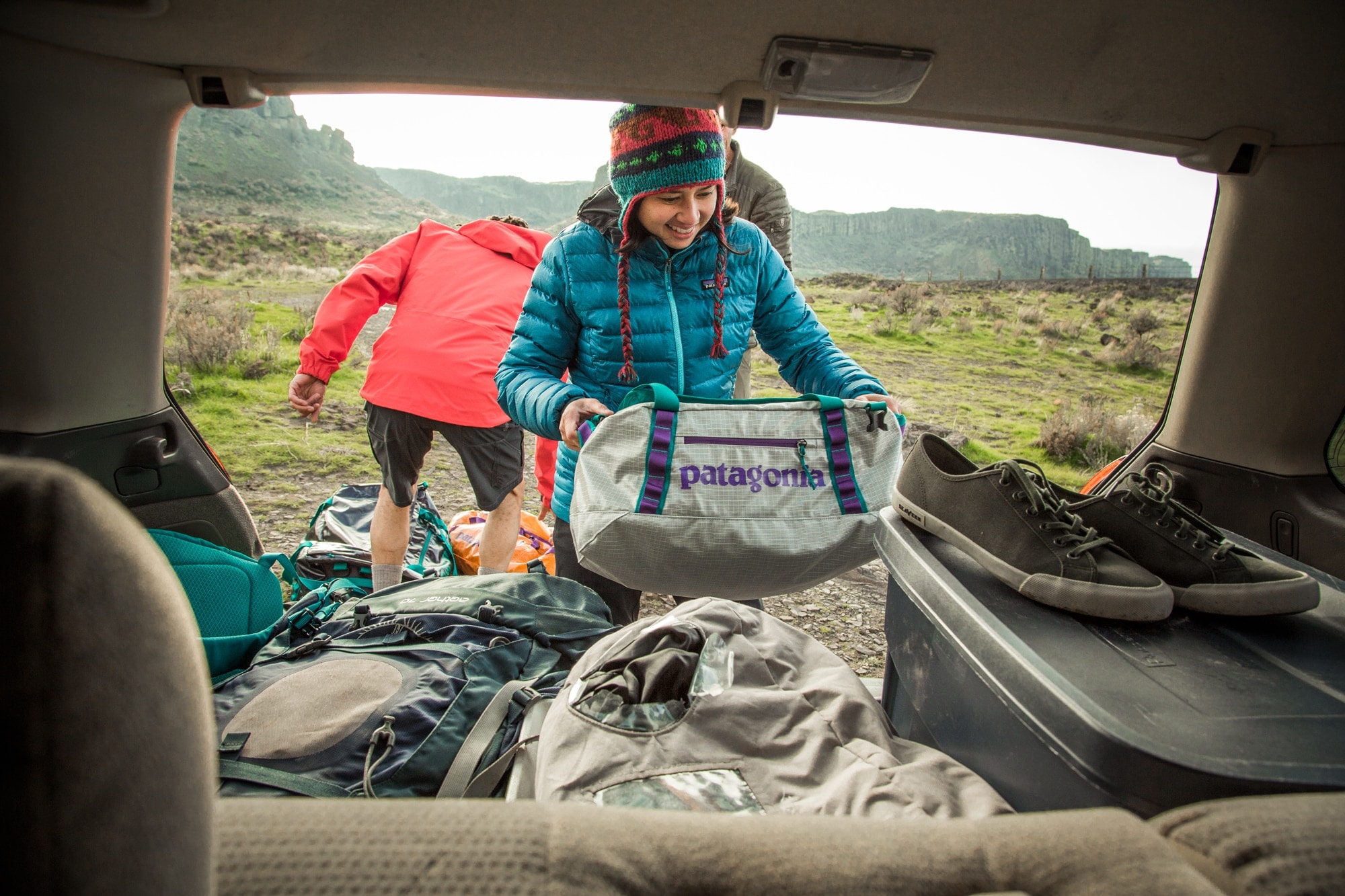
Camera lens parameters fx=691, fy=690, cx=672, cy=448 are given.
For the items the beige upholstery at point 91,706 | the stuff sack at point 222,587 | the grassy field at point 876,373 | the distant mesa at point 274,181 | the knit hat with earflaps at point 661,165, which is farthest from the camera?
the distant mesa at point 274,181

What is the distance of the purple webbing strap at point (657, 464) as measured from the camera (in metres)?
1.51

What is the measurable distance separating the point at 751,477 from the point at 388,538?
2.08 meters

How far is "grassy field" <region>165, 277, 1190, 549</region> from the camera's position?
20.4 feet

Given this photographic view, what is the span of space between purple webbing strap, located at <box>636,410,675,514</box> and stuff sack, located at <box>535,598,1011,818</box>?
29 cm

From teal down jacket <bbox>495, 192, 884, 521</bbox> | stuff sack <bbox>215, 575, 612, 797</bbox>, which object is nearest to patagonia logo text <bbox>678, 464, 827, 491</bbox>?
teal down jacket <bbox>495, 192, 884, 521</bbox>

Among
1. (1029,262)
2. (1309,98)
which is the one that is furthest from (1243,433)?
(1029,262)

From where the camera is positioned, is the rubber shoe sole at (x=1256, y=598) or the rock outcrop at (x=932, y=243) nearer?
the rubber shoe sole at (x=1256, y=598)

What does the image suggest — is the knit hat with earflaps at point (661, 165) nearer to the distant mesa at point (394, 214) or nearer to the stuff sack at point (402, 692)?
the stuff sack at point (402, 692)

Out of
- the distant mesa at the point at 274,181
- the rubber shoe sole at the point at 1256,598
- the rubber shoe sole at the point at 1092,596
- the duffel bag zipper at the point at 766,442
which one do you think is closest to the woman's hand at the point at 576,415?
the duffel bag zipper at the point at 766,442

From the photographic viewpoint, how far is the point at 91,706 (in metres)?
0.36

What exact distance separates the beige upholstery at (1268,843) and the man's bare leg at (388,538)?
2.96 metres

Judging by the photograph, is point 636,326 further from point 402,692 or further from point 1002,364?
point 1002,364

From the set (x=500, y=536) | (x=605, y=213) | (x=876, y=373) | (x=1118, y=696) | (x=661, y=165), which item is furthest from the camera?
(x=876, y=373)

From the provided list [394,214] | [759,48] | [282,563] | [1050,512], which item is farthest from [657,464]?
[394,214]
